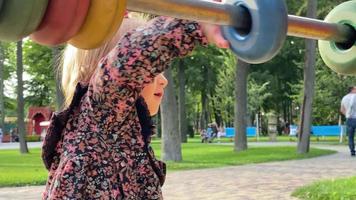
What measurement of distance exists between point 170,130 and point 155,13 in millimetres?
12074

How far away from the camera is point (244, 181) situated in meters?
8.85

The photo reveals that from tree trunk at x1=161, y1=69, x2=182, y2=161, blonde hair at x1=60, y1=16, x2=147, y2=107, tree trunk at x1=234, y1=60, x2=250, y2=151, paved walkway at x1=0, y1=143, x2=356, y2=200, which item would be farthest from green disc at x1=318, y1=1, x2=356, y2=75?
tree trunk at x1=234, y1=60, x2=250, y2=151

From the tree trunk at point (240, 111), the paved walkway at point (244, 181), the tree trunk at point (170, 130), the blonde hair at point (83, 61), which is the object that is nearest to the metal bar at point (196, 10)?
the blonde hair at point (83, 61)

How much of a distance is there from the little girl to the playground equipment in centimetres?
40

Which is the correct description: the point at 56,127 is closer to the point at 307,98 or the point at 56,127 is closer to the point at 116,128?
the point at 116,128

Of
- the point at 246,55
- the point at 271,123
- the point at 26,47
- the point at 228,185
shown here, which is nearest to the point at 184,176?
the point at 228,185

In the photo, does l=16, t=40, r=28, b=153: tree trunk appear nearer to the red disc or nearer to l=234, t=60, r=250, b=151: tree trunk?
l=234, t=60, r=250, b=151: tree trunk

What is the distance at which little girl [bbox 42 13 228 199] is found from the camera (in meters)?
1.93

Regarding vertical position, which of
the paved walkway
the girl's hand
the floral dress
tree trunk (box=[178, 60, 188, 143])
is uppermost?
tree trunk (box=[178, 60, 188, 143])

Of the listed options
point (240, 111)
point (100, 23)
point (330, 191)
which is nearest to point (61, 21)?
point (100, 23)

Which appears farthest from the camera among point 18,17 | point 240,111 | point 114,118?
point 240,111

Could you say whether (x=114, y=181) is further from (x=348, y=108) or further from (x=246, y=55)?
(x=348, y=108)

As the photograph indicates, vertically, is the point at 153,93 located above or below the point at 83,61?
below

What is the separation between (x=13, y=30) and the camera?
1.15 meters
